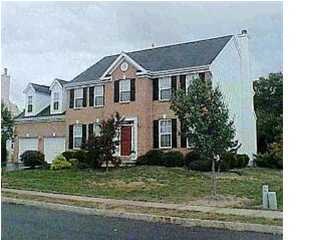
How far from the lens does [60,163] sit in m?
4.23

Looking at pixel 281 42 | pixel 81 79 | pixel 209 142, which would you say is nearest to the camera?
pixel 281 42

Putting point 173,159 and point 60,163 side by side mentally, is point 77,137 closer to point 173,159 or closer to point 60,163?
point 60,163

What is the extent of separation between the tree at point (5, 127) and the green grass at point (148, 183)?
10.8 inches

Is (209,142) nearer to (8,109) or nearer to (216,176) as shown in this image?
(216,176)

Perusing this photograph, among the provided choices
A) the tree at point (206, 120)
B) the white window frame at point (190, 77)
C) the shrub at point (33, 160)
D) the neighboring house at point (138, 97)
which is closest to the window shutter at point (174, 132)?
the neighboring house at point (138, 97)

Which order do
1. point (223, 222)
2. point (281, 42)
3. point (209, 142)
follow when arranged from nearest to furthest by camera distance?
point (281, 42), point (223, 222), point (209, 142)

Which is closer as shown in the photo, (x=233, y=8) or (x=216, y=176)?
(x=233, y=8)

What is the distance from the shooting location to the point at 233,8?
149 inches

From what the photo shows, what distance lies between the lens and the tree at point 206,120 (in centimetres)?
450

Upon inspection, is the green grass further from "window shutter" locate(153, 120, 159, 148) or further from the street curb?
"window shutter" locate(153, 120, 159, 148)

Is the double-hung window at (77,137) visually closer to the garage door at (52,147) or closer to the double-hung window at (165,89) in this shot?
the garage door at (52,147)

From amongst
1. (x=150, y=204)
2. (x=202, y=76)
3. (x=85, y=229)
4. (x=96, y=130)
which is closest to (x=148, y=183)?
(x=150, y=204)
